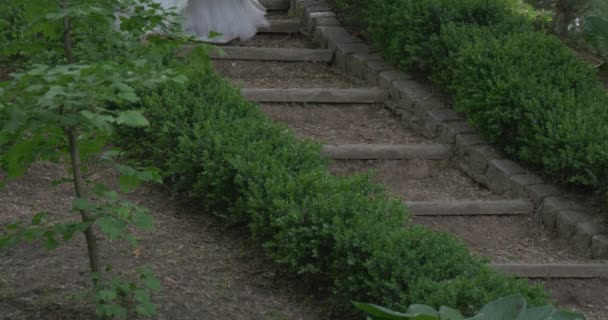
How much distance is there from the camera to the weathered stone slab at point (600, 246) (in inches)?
206

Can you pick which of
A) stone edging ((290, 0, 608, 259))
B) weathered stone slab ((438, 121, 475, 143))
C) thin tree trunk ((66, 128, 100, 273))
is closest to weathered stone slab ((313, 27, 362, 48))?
stone edging ((290, 0, 608, 259))

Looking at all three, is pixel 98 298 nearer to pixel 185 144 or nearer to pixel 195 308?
pixel 195 308

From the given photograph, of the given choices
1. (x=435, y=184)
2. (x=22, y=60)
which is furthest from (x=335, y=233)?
(x=22, y=60)

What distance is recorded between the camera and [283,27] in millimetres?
8500

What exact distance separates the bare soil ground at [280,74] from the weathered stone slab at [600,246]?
2.80m

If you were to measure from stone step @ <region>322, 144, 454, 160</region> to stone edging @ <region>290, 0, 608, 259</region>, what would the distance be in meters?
0.15

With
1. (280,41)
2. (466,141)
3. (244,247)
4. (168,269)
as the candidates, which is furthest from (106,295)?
(280,41)

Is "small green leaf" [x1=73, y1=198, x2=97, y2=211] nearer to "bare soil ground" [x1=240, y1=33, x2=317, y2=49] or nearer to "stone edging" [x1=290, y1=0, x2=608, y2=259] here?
"stone edging" [x1=290, y1=0, x2=608, y2=259]

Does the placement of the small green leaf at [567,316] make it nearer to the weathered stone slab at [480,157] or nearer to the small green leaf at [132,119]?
the small green leaf at [132,119]

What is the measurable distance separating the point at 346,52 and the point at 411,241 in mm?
3871

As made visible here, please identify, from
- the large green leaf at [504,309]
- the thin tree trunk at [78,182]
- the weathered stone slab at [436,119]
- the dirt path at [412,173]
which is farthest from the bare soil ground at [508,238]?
the large green leaf at [504,309]

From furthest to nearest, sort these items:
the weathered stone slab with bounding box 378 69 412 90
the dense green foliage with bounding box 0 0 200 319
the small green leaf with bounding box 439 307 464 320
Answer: the weathered stone slab with bounding box 378 69 412 90, the dense green foliage with bounding box 0 0 200 319, the small green leaf with bounding box 439 307 464 320

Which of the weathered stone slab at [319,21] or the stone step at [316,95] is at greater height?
the weathered stone slab at [319,21]

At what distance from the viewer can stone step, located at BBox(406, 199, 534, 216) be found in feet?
18.4
